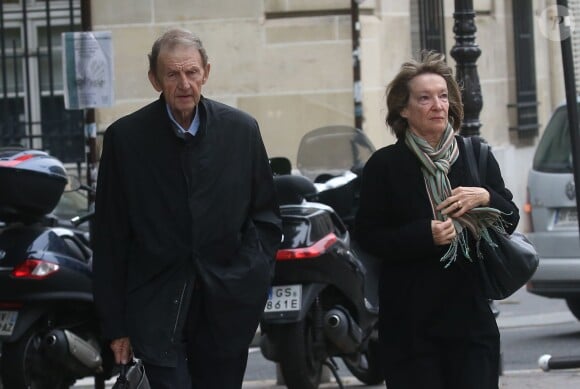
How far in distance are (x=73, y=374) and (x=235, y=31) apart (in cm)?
1073

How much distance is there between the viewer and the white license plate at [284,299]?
8055mm

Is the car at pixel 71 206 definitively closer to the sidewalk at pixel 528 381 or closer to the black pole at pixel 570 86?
the sidewalk at pixel 528 381

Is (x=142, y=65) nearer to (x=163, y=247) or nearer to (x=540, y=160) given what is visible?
(x=540, y=160)

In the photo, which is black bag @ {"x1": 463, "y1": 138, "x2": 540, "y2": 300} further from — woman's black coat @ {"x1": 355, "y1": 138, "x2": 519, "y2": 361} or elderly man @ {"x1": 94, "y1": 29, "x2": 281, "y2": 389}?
elderly man @ {"x1": 94, "y1": 29, "x2": 281, "y2": 389}

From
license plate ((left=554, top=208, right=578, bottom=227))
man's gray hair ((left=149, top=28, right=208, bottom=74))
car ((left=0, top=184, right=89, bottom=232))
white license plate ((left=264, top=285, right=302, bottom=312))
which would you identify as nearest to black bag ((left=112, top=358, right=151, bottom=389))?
man's gray hair ((left=149, top=28, right=208, bottom=74))

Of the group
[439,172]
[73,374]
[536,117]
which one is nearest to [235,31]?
[536,117]

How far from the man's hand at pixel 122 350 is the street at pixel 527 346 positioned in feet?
13.1

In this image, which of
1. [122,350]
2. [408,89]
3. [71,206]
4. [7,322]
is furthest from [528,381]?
[71,206]

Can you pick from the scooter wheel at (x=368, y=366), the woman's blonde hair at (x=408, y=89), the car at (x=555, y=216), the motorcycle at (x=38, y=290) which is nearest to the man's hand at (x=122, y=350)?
the woman's blonde hair at (x=408, y=89)

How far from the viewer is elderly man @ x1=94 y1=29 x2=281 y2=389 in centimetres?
518

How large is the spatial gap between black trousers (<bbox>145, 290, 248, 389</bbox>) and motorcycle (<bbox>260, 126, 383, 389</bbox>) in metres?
2.61

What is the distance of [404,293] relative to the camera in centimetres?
537

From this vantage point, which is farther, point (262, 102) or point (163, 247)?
point (262, 102)

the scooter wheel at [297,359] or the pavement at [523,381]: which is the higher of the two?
the scooter wheel at [297,359]
